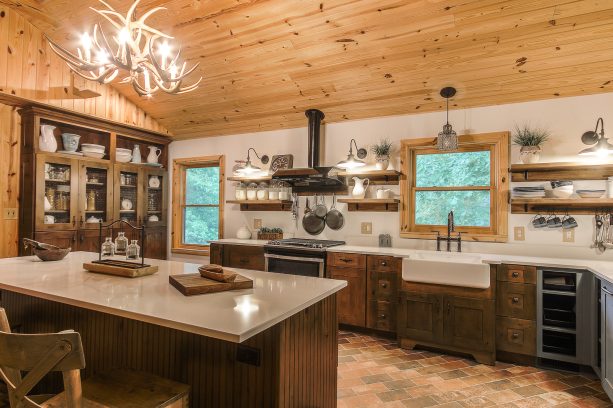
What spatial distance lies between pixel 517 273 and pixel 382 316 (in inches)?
49.4

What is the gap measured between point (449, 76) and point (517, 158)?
3.48 feet

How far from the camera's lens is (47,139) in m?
4.02

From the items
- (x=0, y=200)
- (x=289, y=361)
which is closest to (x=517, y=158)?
(x=289, y=361)

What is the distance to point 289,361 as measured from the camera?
1492 millimetres

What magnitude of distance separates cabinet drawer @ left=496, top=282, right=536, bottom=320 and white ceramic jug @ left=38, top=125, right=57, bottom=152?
4799mm

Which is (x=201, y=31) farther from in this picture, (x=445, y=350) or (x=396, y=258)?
(x=445, y=350)

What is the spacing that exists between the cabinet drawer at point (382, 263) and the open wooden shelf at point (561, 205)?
1.28 metres

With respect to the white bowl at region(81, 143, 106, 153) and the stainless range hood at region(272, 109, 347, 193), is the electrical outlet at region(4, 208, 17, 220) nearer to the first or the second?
the white bowl at region(81, 143, 106, 153)

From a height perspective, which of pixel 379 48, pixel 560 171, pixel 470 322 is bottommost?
pixel 470 322

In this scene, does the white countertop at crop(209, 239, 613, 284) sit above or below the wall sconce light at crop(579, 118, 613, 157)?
below

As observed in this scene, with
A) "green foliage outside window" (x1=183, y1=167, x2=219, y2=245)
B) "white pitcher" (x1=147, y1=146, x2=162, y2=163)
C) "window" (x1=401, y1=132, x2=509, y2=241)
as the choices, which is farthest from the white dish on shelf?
"window" (x1=401, y1=132, x2=509, y2=241)

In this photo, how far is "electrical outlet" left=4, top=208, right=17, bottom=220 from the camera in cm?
383

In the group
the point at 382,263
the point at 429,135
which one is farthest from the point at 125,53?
the point at 429,135

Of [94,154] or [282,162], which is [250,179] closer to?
[282,162]
